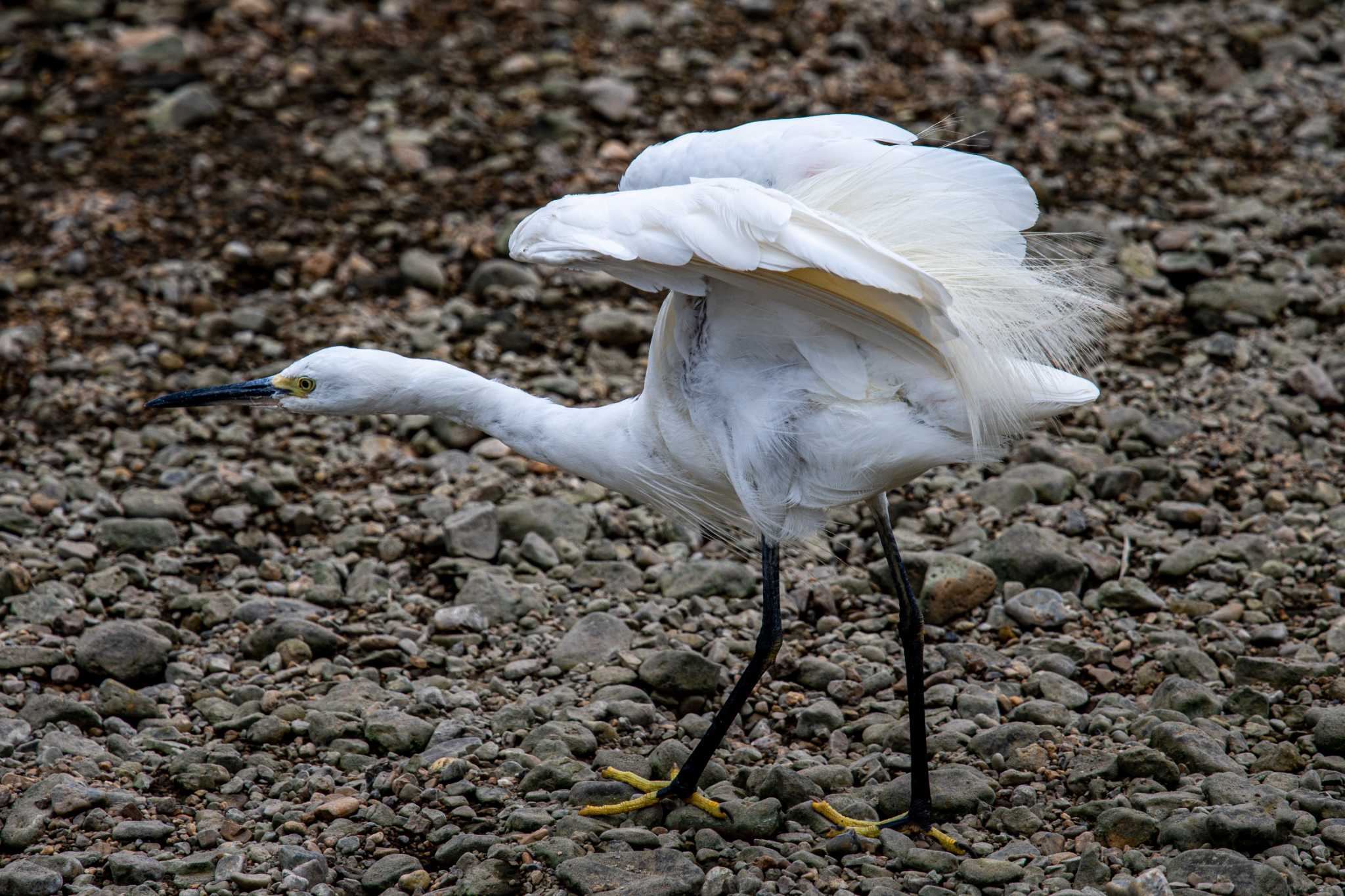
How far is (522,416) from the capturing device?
14.5 ft

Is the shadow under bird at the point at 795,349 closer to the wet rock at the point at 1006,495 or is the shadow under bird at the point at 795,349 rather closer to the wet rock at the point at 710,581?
the wet rock at the point at 710,581

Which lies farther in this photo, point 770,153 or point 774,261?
point 770,153

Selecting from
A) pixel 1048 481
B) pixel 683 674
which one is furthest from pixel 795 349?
pixel 1048 481

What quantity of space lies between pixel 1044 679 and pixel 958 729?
414 millimetres

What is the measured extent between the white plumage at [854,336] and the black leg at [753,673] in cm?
14

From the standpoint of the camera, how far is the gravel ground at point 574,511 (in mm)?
4113

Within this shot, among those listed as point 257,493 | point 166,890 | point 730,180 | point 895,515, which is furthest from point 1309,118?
point 166,890

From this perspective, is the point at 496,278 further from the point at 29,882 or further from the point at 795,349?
the point at 29,882

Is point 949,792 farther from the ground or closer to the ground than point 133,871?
farther from the ground

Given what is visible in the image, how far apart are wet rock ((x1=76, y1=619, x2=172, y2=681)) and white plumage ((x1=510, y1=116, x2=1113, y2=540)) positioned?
2091 mm

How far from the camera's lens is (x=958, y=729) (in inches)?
180

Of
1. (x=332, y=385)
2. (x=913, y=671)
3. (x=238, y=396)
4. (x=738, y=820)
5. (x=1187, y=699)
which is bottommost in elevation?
(x=738, y=820)

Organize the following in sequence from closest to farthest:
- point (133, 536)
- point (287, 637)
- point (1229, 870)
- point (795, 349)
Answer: point (1229, 870), point (795, 349), point (287, 637), point (133, 536)

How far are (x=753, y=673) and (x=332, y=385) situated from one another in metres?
1.61
